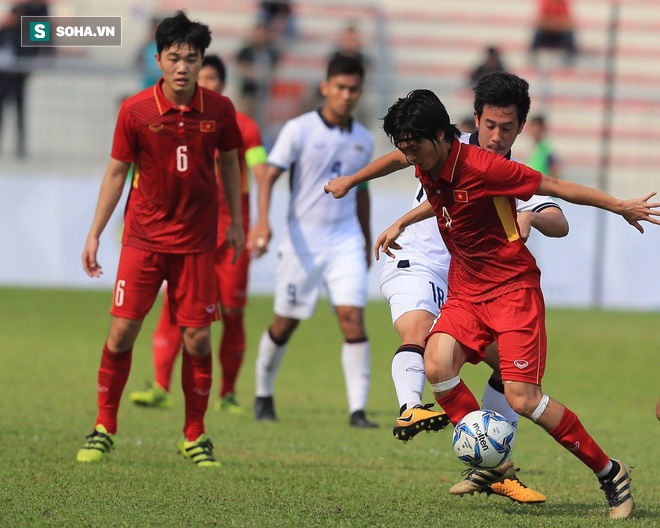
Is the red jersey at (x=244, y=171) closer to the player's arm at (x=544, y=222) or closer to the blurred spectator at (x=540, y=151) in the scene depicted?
the player's arm at (x=544, y=222)

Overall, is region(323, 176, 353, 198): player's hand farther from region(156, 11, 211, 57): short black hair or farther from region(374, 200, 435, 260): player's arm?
region(156, 11, 211, 57): short black hair

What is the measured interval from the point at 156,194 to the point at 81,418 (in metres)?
2.49

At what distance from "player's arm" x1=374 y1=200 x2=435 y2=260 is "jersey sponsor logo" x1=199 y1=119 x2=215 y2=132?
4.75 ft

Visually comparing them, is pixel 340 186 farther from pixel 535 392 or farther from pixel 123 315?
pixel 123 315

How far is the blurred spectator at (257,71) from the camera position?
17516 mm

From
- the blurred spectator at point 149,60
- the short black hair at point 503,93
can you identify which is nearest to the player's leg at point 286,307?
the short black hair at point 503,93

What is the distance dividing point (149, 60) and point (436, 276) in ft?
36.0

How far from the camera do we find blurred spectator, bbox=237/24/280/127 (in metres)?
17.5

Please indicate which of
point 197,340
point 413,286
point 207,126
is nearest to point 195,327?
point 197,340

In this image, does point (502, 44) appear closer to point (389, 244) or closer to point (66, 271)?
point (66, 271)

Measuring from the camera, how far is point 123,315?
6.16m

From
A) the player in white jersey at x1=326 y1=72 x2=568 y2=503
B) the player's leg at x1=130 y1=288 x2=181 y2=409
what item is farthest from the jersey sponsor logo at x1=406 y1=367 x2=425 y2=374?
the player's leg at x1=130 y1=288 x2=181 y2=409

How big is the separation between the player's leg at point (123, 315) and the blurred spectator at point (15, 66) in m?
11.1

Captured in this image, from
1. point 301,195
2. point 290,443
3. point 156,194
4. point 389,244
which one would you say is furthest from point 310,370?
point 389,244
